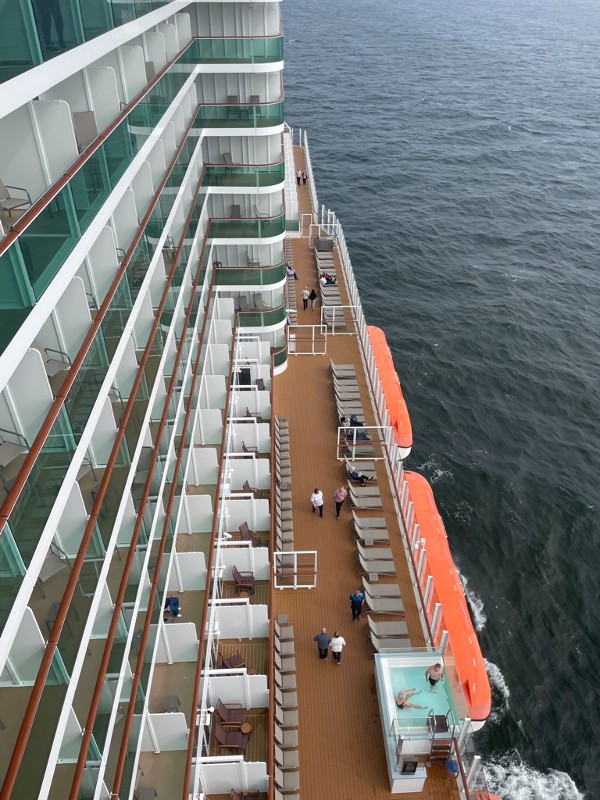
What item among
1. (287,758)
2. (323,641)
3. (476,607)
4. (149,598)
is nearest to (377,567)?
(323,641)

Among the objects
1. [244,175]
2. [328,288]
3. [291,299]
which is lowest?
[291,299]

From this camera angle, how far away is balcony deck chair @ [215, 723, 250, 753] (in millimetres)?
17672

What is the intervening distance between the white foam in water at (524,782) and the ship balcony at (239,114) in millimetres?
25917

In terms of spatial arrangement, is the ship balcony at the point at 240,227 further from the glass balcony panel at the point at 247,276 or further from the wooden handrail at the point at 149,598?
the wooden handrail at the point at 149,598

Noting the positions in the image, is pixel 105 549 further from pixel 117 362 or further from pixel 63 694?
pixel 117 362

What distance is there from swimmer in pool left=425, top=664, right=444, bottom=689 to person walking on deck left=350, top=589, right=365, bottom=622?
3.17 meters

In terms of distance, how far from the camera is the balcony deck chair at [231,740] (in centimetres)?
1767

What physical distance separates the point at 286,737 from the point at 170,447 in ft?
28.3

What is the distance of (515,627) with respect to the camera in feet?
91.4

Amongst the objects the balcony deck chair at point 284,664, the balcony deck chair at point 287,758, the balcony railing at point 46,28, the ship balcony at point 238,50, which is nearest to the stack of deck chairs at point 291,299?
the ship balcony at point 238,50

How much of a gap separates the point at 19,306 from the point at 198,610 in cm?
1245

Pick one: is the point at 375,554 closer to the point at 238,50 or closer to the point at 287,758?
the point at 287,758

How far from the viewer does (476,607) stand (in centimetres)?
2855

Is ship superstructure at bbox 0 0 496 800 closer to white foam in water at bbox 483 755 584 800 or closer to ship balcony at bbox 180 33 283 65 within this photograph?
ship balcony at bbox 180 33 283 65
